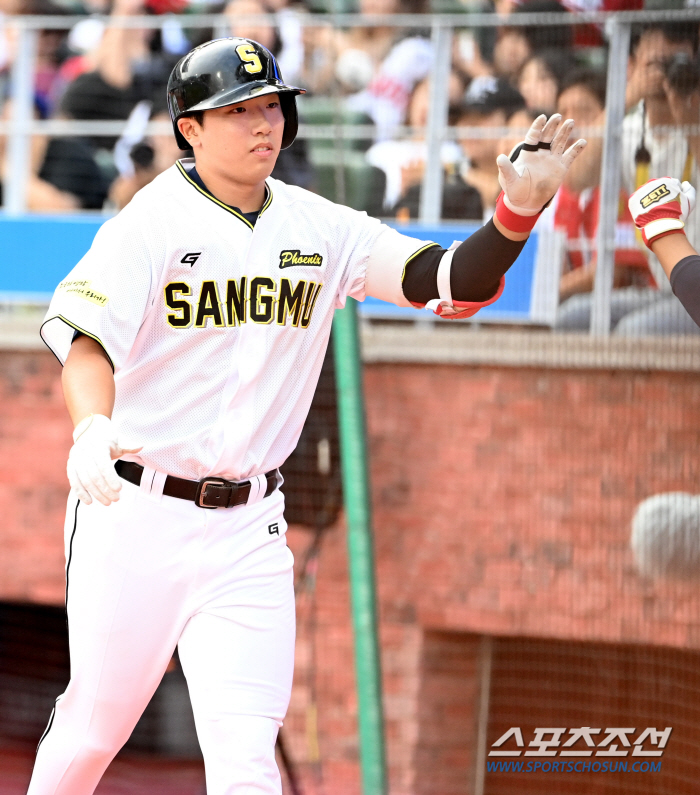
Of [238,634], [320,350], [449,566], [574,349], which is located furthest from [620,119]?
[238,634]

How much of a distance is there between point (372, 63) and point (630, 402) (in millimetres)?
1761

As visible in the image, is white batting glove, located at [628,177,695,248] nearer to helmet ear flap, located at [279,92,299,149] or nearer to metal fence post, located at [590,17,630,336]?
helmet ear flap, located at [279,92,299,149]

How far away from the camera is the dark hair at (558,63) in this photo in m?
4.19

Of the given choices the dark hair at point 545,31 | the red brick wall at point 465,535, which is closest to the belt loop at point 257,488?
the red brick wall at point 465,535

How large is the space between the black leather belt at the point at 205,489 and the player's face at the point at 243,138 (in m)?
0.64

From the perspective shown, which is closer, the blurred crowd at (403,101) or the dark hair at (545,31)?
the blurred crowd at (403,101)

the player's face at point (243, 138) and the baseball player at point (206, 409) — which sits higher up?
the player's face at point (243, 138)

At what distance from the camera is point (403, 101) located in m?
4.65

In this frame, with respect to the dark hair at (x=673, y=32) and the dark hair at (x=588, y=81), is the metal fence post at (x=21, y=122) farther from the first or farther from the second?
the dark hair at (x=673, y=32)

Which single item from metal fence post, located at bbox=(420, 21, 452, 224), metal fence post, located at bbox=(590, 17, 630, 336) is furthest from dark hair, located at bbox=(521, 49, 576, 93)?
metal fence post, located at bbox=(420, 21, 452, 224)

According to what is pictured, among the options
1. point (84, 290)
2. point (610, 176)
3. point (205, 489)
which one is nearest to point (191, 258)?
point (84, 290)

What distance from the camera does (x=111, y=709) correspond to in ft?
7.69

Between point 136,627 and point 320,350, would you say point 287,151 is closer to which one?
point 320,350

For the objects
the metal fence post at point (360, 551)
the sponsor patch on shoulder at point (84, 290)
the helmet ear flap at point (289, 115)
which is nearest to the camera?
the sponsor patch on shoulder at point (84, 290)
